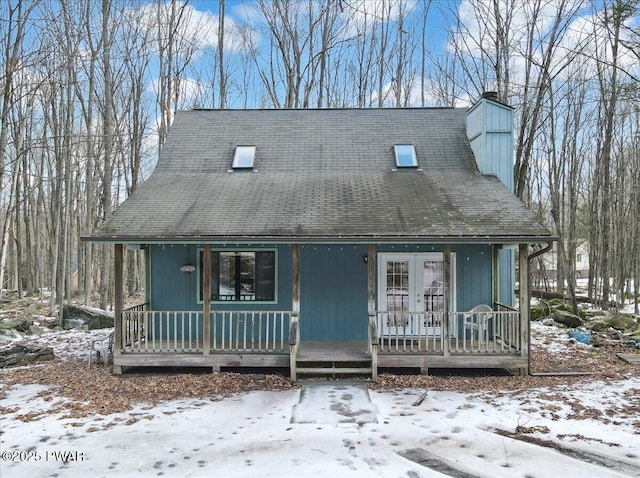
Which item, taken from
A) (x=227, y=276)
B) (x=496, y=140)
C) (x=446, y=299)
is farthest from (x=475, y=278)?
(x=227, y=276)

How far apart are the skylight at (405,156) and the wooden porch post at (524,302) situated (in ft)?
11.9

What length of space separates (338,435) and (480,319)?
4328 mm

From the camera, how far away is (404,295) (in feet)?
32.3

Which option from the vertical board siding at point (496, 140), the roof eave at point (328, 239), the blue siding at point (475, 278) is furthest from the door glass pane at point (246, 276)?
the vertical board siding at point (496, 140)

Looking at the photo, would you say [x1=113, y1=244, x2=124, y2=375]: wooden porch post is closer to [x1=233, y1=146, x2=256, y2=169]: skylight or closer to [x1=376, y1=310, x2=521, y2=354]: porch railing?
[x1=233, y1=146, x2=256, y2=169]: skylight

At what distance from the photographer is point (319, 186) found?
10422 millimetres

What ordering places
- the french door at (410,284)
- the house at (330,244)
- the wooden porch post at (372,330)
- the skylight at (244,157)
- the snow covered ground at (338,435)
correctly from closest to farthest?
the snow covered ground at (338,435) < the wooden porch post at (372,330) < the house at (330,244) < the french door at (410,284) < the skylight at (244,157)

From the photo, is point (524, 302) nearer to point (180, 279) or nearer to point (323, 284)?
point (323, 284)

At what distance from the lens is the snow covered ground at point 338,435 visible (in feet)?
16.0

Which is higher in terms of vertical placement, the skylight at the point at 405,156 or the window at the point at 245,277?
the skylight at the point at 405,156

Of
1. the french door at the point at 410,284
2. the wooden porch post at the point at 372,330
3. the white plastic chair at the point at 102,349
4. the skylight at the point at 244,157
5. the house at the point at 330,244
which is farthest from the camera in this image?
the skylight at the point at 244,157

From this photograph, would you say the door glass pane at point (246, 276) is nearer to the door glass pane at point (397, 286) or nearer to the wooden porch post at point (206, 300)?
the wooden porch post at point (206, 300)

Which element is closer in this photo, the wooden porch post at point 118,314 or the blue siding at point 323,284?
the wooden porch post at point 118,314

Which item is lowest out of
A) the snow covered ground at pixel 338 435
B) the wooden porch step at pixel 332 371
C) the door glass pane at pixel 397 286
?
the snow covered ground at pixel 338 435
